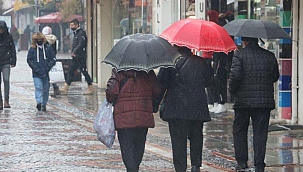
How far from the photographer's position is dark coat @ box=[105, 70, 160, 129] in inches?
315

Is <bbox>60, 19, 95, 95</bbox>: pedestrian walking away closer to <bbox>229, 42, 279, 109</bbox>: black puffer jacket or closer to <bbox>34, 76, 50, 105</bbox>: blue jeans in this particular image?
<bbox>34, 76, 50, 105</bbox>: blue jeans

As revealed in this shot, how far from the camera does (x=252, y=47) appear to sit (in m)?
9.35

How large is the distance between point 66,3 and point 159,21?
53.0 ft

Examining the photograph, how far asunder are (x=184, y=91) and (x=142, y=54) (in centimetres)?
88

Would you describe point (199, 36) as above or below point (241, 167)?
above

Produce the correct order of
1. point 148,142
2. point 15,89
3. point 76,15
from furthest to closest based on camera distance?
1. point 76,15
2. point 15,89
3. point 148,142

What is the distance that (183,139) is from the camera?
870cm

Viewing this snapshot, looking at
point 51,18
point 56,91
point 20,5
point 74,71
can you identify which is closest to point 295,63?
point 56,91

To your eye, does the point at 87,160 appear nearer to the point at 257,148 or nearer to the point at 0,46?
the point at 257,148

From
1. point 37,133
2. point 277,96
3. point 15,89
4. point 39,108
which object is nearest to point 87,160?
point 37,133

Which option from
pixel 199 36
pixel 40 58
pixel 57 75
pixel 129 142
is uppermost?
pixel 199 36

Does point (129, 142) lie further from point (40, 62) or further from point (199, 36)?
point (40, 62)

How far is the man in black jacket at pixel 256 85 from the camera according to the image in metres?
A: 9.23

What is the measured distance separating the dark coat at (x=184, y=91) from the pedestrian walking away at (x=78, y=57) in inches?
466
